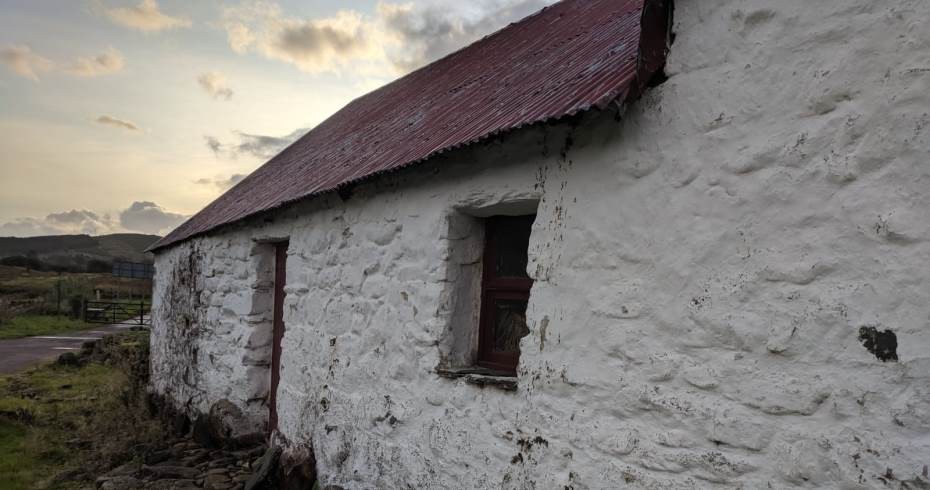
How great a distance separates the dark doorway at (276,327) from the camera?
22.1ft

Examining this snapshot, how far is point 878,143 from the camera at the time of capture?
2088mm

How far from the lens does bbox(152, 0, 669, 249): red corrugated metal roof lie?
122 inches

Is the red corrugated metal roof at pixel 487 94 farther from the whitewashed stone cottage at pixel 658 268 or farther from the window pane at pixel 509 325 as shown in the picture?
the window pane at pixel 509 325

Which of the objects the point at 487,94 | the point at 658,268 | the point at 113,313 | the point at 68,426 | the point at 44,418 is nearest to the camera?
the point at 658,268

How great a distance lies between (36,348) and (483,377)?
19493mm

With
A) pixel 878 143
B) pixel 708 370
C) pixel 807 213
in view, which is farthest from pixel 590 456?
pixel 878 143

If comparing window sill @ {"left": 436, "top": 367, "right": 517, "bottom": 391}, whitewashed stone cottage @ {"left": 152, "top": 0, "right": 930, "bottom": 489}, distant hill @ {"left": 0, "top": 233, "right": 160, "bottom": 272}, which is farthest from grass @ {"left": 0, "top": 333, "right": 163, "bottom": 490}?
distant hill @ {"left": 0, "top": 233, "right": 160, "bottom": 272}

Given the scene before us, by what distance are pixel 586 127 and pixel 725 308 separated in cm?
107

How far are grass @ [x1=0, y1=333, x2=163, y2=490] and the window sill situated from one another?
15.0ft

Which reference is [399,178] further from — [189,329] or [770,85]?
[189,329]

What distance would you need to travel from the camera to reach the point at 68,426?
8.59 m

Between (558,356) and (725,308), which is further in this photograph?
(558,356)

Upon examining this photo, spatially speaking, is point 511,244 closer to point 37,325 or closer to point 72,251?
point 37,325

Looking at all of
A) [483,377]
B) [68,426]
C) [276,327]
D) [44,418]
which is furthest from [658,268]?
[44,418]
